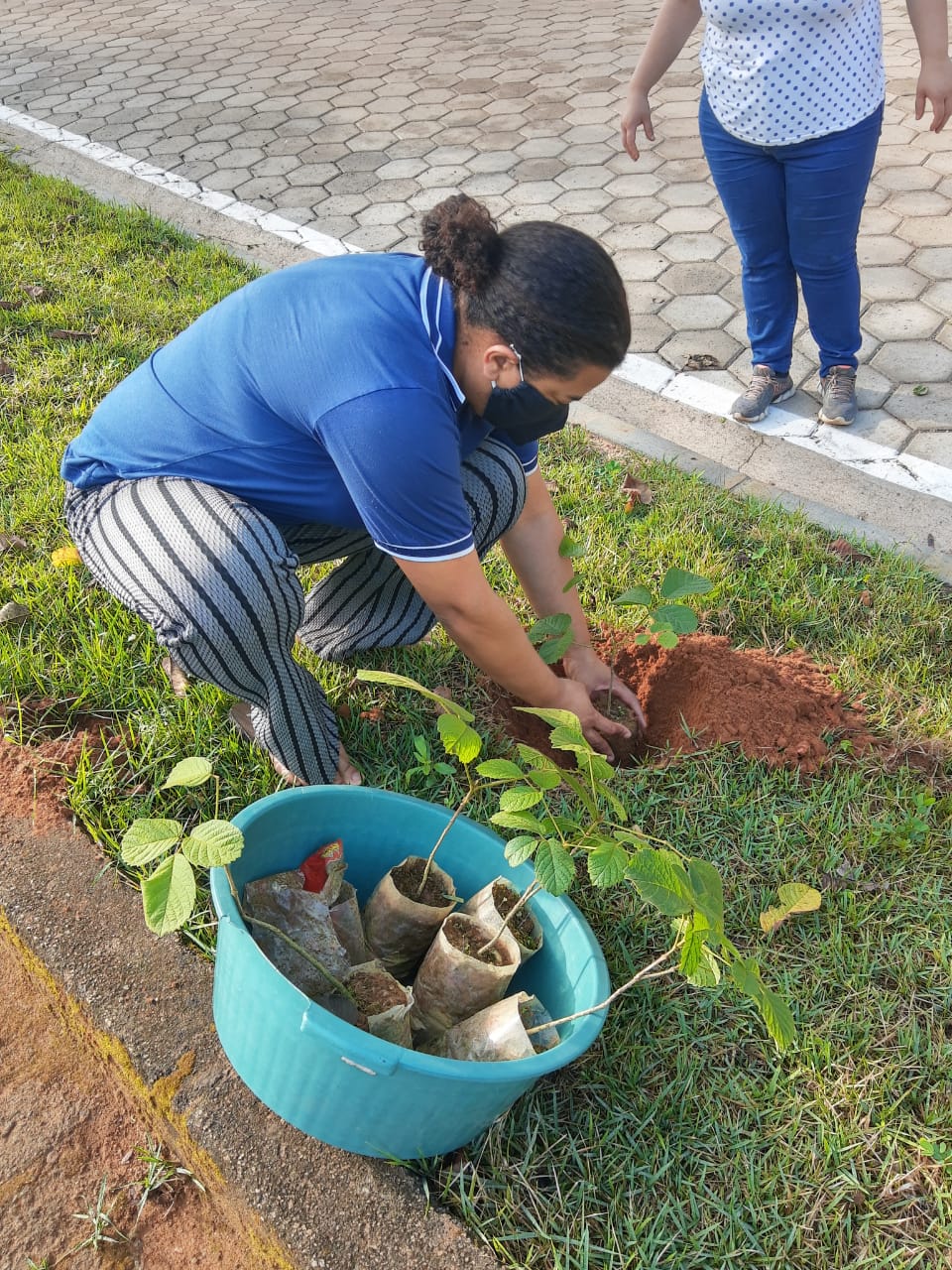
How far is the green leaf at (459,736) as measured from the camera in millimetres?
1497

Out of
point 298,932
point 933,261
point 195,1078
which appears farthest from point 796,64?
point 195,1078

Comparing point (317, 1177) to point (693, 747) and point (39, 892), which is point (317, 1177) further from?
point (693, 747)

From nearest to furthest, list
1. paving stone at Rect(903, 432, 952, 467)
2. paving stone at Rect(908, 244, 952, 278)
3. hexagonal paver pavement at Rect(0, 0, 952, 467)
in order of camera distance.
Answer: paving stone at Rect(903, 432, 952, 467) < hexagonal paver pavement at Rect(0, 0, 952, 467) < paving stone at Rect(908, 244, 952, 278)

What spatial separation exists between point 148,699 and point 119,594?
40 centimetres

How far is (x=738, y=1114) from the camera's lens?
169 centimetres

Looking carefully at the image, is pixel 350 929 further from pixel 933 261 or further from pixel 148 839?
pixel 933 261

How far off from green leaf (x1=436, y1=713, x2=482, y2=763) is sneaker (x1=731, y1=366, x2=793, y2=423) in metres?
2.29

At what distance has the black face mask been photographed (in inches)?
70.1

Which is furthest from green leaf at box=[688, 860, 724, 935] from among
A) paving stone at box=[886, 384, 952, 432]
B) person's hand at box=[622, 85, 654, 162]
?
person's hand at box=[622, 85, 654, 162]

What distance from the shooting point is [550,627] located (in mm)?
2129

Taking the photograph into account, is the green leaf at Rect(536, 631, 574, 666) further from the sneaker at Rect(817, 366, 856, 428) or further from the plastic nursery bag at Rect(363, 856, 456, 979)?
the sneaker at Rect(817, 366, 856, 428)

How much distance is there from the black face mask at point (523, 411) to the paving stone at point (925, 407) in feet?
6.55

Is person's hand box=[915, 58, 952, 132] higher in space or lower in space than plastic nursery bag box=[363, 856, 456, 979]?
higher

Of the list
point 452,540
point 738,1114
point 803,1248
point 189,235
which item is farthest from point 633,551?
point 189,235
